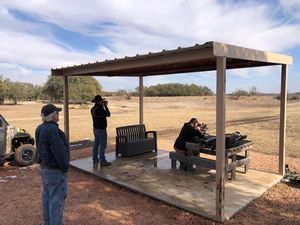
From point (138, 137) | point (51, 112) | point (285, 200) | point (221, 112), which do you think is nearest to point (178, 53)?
point (221, 112)

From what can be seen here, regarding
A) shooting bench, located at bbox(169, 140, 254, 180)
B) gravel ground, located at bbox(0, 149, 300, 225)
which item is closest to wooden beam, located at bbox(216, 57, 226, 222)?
gravel ground, located at bbox(0, 149, 300, 225)

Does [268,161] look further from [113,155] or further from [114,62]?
[114,62]

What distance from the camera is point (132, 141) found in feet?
26.0

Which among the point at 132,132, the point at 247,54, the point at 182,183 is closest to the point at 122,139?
the point at 132,132

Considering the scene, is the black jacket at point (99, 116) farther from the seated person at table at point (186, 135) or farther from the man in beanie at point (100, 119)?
the seated person at table at point (186, 135)

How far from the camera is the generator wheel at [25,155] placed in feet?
23.9

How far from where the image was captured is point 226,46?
4160mm

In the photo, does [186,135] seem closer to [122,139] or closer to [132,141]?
[132,141]

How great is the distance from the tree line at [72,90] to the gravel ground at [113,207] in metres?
13.7

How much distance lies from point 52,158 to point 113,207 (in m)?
1.81

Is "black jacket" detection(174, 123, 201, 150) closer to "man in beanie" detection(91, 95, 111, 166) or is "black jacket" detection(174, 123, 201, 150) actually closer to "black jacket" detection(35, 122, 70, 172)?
"man in beanie" detection(91, 95, 111, 166)

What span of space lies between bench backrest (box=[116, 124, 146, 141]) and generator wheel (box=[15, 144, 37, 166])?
2.31 m

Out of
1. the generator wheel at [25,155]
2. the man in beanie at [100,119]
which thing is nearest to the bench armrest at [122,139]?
the man in beanie at [100,119]

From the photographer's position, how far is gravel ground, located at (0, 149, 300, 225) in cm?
424
